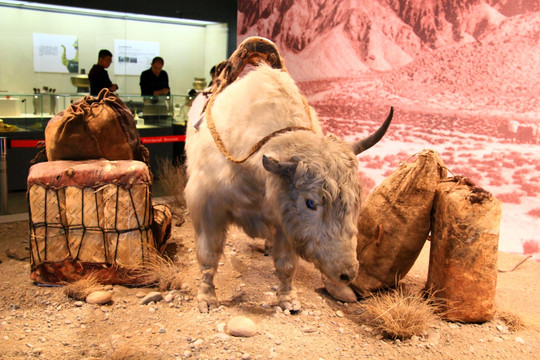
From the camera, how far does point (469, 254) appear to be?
304cm

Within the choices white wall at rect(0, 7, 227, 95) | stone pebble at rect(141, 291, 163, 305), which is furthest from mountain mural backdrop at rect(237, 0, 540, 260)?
stone pebble at rect(141, 291, 163, 305)

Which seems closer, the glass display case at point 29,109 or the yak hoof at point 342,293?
the yak hoof at point 342,293

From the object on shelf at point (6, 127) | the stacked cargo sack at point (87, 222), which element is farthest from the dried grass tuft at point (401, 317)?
the object on shelf at point (6, 127)

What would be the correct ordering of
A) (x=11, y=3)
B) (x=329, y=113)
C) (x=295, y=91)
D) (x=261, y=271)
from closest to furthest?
(x=295, y=91)
(x=261, y=271)
(x=11, y=3)
(x=329, y=113)

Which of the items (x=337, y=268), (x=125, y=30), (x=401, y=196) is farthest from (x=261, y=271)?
(x=125, y=30)

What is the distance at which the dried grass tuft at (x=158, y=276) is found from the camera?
3441 millimetres

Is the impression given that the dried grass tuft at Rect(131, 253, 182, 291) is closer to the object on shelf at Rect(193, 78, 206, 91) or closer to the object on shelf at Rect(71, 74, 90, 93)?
the object on shelf at Rect(71, 74, 90, 93)

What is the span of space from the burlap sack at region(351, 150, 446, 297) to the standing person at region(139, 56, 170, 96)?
12.6 ft

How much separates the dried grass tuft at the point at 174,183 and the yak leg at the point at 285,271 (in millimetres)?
2444

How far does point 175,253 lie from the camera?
431 cm

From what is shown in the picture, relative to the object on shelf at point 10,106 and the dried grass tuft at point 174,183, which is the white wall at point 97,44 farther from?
the dried grass tuft at point 174,183

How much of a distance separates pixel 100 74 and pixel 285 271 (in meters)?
3.85

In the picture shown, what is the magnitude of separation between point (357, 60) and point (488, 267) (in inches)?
122

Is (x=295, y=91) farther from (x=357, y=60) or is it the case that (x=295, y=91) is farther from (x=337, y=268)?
(x=357, y=60)
